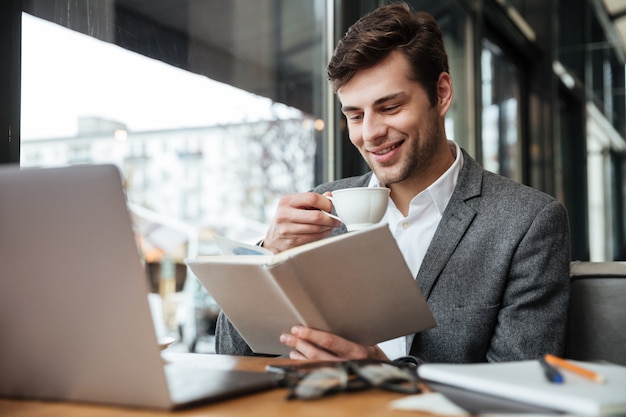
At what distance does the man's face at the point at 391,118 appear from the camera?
66.1 inches

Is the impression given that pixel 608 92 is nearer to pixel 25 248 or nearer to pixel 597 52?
pixel 597 52

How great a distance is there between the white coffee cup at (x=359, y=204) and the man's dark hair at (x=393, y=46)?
1.58ft

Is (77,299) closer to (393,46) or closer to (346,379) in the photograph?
(346,379)

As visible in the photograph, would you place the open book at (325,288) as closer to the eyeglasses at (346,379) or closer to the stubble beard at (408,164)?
the eyeglasses at (346,379)

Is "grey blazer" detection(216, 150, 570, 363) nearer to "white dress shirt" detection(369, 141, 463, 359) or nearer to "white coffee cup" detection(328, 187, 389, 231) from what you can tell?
"white dress shirt" detection(369, 141, 463, 359)

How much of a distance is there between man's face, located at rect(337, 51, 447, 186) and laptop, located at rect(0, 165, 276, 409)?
98cm

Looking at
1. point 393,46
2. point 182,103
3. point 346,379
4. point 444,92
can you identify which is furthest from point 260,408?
point 182,103

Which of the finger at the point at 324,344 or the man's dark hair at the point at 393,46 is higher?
the man's dark hair at the point at 393,46

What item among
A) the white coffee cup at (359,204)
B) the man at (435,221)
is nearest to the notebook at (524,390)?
the man at (435,221)

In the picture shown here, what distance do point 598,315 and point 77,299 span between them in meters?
1.14

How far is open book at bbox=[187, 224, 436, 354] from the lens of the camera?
1019 mm

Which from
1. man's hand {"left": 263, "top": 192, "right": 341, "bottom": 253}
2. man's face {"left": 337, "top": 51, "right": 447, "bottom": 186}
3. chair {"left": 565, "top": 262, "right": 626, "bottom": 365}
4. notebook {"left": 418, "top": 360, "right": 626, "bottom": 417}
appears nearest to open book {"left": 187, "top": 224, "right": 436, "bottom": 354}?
man's hand {"left": 263, "top": 192, "right": 341, "bottom": 253}

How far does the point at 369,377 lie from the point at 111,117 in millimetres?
1191

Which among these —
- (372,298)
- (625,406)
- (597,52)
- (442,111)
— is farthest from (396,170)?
(597,52)
